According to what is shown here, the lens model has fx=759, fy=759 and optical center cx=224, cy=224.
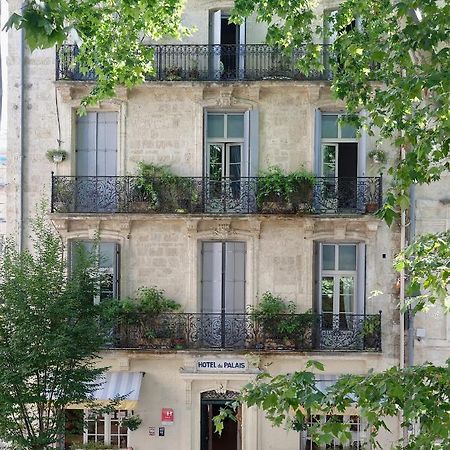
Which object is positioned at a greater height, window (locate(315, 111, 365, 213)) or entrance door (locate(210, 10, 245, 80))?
entrance door (locate(210, 10, 245, 80))

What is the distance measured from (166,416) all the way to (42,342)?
14.2 feet

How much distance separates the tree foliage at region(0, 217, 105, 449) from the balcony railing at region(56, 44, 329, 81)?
4.31 metres

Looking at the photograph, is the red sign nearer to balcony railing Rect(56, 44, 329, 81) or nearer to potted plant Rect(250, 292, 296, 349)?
potted plant Rect(250, 292, 296, 349)

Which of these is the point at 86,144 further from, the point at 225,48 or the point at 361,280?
the point at 361,280

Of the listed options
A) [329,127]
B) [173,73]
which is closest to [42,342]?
[173,73]

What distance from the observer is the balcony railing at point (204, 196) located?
14969mm

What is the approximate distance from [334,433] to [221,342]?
977 centimetres

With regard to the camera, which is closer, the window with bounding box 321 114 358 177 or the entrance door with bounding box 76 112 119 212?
the window with bounding box 321 114 358 177

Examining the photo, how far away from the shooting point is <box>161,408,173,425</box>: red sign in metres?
15.2

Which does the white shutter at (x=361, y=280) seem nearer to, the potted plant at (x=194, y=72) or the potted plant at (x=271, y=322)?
the potted plant at (x=271, y=322)

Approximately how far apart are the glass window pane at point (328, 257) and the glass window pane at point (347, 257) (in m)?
0.16

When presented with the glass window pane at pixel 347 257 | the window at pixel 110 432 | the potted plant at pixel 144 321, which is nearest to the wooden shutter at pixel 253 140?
the glass window pane at pixel 347 257

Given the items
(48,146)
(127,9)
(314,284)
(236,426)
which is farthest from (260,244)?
(127,9)

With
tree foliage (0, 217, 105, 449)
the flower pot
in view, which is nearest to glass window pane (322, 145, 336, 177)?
the flower pot
